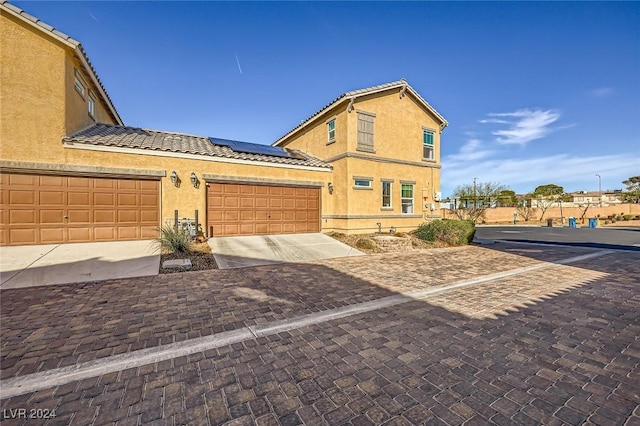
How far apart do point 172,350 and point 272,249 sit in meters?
7.35

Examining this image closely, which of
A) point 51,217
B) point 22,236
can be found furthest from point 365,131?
point 22,236

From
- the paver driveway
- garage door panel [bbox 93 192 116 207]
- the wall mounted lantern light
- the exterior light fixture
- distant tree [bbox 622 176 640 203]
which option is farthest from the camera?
distant tree [bbox 622 176 640 203]

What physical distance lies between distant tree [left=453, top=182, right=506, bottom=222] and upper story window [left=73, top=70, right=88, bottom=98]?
4062 cm

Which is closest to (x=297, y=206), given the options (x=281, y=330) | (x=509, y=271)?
(x=509, y=271)

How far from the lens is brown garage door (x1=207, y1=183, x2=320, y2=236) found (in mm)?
12383

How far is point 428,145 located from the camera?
693 inches

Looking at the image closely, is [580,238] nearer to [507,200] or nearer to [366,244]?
[366,244]

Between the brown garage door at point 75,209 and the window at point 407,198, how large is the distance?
13.1 metres

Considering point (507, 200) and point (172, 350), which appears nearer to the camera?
point (172, 350)

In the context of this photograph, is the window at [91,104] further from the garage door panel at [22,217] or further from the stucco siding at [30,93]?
the garage door panel at [22,217]

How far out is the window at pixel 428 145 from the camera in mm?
17531

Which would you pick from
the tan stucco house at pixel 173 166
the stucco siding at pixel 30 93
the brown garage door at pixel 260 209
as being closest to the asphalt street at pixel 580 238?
the tan stucco house at pixel 173 166

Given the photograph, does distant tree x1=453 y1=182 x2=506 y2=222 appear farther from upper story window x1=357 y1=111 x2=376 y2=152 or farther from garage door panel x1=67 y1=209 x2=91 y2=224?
garage door panel x1=67 y1=209 x2=91 y2=224

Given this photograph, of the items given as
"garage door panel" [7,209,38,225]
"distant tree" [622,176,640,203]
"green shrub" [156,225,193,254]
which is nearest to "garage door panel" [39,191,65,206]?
"garage door panel" [7,209,38,225]
